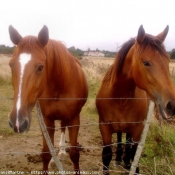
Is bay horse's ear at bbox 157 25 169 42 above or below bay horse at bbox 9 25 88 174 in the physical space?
above

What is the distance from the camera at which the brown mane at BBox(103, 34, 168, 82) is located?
2714 millimetres

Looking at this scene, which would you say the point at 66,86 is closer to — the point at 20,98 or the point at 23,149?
the point at 20,98

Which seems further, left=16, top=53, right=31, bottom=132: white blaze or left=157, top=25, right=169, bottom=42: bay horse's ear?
left=157, top=25, right=169, bottom=42: bay horse's ear

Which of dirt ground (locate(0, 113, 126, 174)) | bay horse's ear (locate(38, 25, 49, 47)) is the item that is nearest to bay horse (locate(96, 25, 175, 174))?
dirt ground (locate(0, 113, 126, 174))

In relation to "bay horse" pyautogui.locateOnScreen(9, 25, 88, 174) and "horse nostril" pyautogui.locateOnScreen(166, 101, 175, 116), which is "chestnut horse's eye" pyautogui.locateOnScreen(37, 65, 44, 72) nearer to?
"bay horse" pyautogui.locateOnScreen(9, 25, 88, 174)

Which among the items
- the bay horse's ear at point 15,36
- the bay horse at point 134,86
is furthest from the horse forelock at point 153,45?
the bay horse's ear at point 15,36

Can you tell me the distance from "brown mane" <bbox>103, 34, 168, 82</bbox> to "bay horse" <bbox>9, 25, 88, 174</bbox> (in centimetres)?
61

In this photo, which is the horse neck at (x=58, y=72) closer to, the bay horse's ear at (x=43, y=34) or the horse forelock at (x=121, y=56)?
the bay horse's ear at (x=43, y=34)

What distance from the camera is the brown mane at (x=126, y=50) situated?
2714mm

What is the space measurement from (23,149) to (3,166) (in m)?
0.80

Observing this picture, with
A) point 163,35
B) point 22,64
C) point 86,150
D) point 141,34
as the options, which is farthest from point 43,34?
point 86,150

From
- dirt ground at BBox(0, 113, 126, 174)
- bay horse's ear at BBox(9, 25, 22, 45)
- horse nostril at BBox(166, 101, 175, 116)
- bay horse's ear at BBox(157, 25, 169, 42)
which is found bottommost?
dirt ground at BBox(0, 113, 126, 174)

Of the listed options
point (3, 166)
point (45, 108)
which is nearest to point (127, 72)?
point (45, 108)

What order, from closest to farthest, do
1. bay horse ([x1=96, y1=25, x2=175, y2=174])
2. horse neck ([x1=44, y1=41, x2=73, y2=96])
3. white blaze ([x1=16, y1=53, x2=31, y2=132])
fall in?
white blaze ([x1=16, y1=53, x2=31, y2=132]) → bay horse ([x1=96, y1=25, x2=175, y2=174]) → horse neck ([x1=44, y1=41, x2=73, y2=96])
